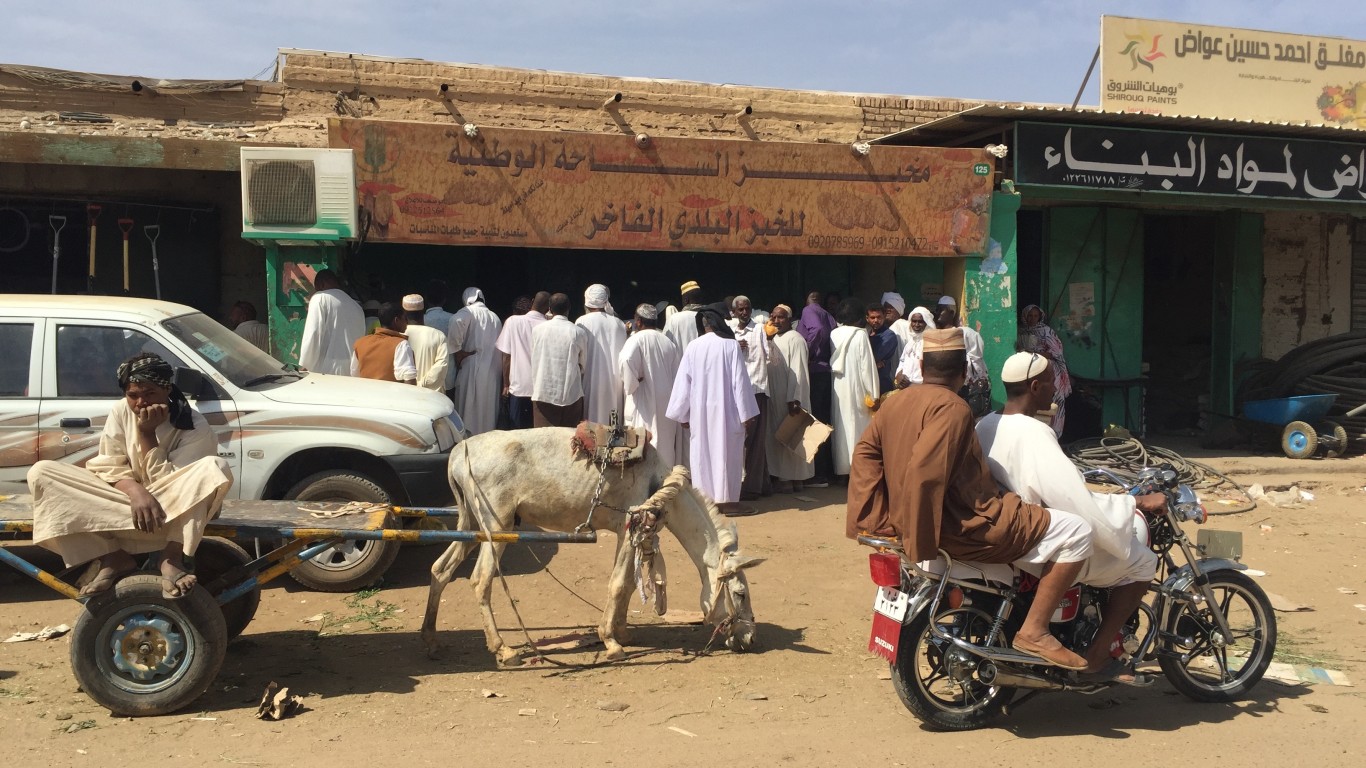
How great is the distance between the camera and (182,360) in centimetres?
663

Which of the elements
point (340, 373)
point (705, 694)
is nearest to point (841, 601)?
point (705, 694)

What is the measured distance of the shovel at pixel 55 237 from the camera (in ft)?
35.6

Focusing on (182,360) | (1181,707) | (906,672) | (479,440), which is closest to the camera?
(906,672)

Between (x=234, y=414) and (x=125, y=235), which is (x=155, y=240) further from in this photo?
(x=234, y=414)

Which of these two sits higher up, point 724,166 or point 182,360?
point 724,166

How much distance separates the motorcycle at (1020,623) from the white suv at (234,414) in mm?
3408

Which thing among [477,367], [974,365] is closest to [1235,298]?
[974,365]

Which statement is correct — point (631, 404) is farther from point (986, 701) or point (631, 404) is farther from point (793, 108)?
point (986, 701)

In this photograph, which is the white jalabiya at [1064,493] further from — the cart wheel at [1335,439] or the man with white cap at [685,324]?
the cart wheel at [1335,439]

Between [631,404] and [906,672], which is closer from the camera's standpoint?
[906,672]

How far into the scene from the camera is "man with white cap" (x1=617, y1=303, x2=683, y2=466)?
31.2 ft

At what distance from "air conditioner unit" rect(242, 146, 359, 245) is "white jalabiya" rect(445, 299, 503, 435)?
126 cm

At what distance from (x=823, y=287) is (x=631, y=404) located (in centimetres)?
481

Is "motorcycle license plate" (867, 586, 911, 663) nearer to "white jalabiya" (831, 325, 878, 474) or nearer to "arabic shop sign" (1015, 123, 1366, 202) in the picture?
"white jalabiya" (831, 325, 878, 474)
